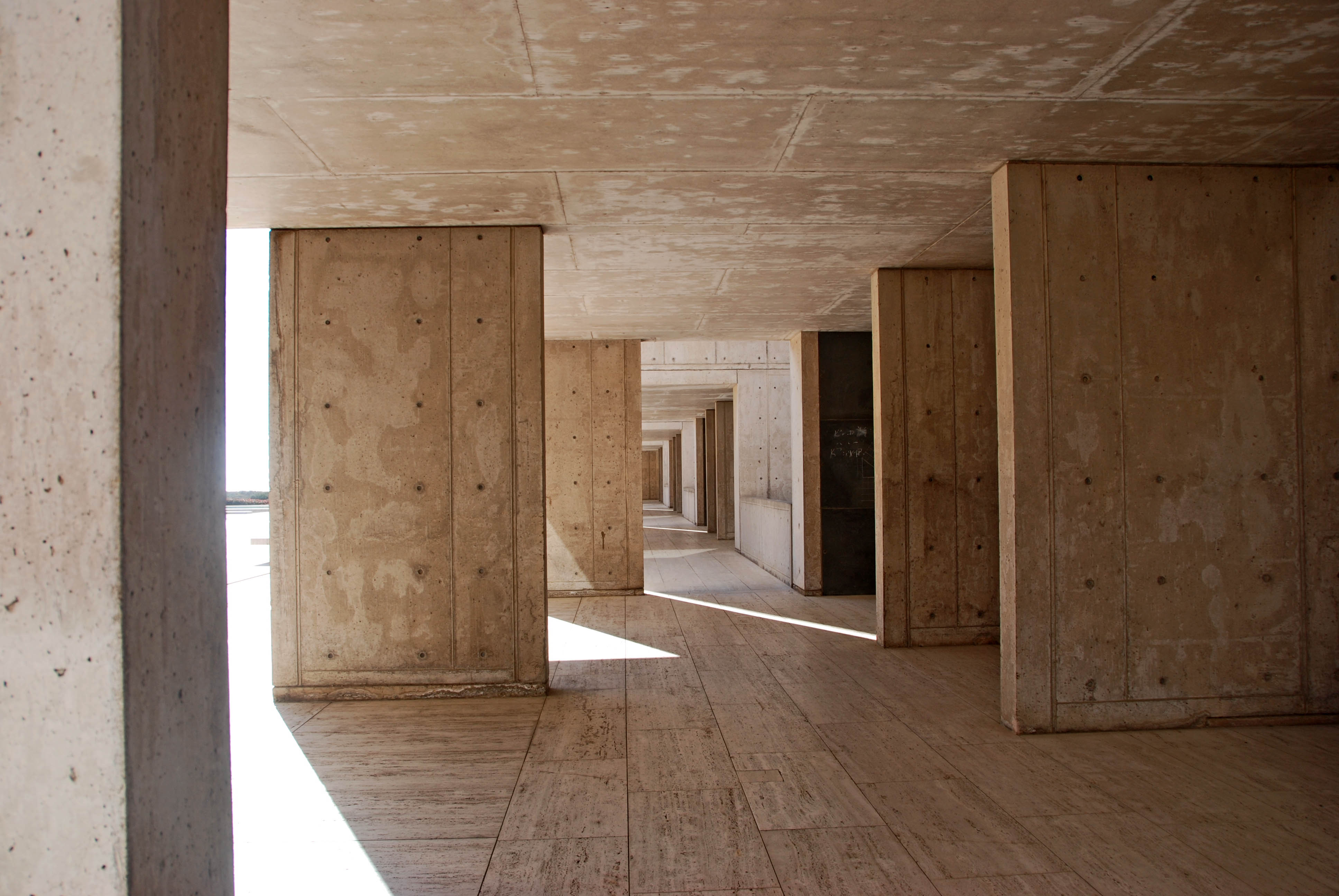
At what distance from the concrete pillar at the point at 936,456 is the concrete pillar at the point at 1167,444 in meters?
2.34

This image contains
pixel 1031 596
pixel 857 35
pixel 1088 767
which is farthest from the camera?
pixel 1031 596

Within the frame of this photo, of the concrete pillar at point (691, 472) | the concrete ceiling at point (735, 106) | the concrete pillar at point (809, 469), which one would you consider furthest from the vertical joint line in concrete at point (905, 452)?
the concrete pillar at point (691, 472)

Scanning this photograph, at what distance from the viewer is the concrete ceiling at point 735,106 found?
3.15m

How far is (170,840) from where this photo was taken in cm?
165

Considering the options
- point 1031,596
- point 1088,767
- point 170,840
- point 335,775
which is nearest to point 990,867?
point 1088,767

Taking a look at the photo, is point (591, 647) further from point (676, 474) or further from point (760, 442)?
point (676, 474)

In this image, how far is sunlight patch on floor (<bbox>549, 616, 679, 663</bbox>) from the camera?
6.82m

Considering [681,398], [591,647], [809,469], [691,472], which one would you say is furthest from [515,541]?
[691,472]

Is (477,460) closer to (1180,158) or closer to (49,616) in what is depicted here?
(49,616)

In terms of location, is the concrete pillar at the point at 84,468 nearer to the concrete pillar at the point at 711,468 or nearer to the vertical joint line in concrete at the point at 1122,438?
the vertical joint line in concrete at the point at 1122,438

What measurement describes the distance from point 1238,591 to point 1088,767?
152cm

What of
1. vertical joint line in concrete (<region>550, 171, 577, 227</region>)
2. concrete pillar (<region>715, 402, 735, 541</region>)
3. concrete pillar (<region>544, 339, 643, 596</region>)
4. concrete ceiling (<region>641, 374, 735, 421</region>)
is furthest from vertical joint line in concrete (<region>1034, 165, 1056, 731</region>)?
concrete pillar (<region>715, 402, 735, 541</region>)

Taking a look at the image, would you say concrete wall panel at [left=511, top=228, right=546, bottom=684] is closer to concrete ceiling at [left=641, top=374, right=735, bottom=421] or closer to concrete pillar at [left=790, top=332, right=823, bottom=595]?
concrete pillar at [left=790, top=332, right=823, bottom=595]

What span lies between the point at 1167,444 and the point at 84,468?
507 centimetres
